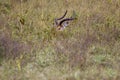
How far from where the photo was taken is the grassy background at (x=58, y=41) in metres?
5.28

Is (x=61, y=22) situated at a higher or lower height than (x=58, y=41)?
higher

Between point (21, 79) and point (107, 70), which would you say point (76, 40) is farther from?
point (21, 79)

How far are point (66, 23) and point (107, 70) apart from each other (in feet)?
6.47

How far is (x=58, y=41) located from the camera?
6309 millimetres

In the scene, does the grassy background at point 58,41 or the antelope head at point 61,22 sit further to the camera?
the antelope head at point 61,22

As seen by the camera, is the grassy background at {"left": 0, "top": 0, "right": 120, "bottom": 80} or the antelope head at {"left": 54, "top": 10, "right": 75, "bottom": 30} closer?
the grassy background at {"left": 0, "top": 0, "right": 120, "bottom": 80}

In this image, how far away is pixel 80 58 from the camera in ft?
18.3

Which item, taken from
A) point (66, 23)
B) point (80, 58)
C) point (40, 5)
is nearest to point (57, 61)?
point (80, 58)

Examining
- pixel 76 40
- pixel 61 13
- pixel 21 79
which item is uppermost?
pixel 61 13

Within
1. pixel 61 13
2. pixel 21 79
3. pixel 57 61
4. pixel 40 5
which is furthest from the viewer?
pixel 40 5

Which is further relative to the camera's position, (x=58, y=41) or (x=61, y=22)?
(x=61, y=22)

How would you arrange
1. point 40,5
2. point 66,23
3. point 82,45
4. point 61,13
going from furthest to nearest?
point 40,5, point 61,13, point 66,23, point 82,45

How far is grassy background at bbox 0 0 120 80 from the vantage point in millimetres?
5277

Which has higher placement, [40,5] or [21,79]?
[40,5]
